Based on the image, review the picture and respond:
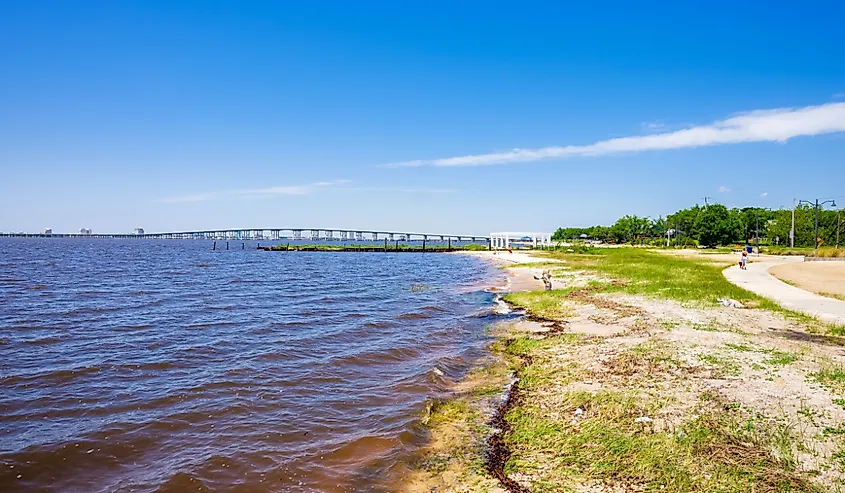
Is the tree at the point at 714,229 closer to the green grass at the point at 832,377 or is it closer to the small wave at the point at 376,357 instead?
the small wave at the point at 376,357

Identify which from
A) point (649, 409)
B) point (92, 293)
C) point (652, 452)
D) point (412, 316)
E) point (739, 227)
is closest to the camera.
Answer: point (652, 452)

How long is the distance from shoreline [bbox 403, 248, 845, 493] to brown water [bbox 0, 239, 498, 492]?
4.48ft

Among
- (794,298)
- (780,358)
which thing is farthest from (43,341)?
(794,298)

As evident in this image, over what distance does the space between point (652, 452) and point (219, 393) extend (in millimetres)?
10521

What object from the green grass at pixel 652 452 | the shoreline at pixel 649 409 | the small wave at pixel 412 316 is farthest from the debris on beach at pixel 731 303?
the green grass at pixel 652 452

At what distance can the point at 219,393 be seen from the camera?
1330 cm

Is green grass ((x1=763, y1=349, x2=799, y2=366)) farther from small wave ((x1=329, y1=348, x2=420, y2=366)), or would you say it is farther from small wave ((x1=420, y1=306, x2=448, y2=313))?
small wave ((x1=420, y1=306, x2=448, y2=313))

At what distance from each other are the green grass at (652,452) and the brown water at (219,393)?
8.40 feet

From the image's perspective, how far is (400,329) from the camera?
22.7 metres

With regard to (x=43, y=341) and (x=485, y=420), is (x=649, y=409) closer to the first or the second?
(x=485, y=420)

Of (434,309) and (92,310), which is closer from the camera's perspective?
(92,310)

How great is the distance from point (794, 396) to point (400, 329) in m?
15.4

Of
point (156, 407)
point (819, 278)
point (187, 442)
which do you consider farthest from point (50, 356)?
point (819, 278)

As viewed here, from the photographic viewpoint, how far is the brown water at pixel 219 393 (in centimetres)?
908
